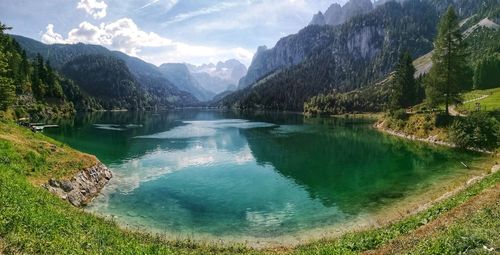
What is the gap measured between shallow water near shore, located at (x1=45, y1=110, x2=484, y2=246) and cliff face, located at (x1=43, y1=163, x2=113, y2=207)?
1346mm

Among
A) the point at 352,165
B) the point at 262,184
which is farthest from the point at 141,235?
the point at 352,165

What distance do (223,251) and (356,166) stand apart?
1730 inches

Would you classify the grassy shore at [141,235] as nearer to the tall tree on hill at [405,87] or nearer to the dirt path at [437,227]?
the dirt path at [437,227]

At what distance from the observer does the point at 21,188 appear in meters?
29.7

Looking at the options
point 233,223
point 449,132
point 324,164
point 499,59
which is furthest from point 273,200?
point 499,59

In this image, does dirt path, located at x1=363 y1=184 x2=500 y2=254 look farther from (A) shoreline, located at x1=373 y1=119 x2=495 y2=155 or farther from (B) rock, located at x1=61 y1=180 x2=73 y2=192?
(A) shoreline, located at x1=373 y1=119 x2=495 y2=155

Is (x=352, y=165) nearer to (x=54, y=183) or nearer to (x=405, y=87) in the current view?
(x=54, y=183)

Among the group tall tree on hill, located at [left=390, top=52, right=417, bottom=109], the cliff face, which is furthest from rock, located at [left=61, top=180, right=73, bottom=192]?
tall tree on hill, located at [left=390, top=52, right=417, bottom=109]

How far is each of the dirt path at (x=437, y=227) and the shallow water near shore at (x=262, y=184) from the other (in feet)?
40.4

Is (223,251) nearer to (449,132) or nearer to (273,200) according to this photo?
(273,200)

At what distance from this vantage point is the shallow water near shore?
3741cm

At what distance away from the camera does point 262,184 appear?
181ft

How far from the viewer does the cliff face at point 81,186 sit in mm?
40775

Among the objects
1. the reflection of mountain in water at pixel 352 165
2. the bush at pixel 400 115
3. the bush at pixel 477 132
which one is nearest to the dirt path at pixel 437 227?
the reflection of mountain in water at pixel 352 165
